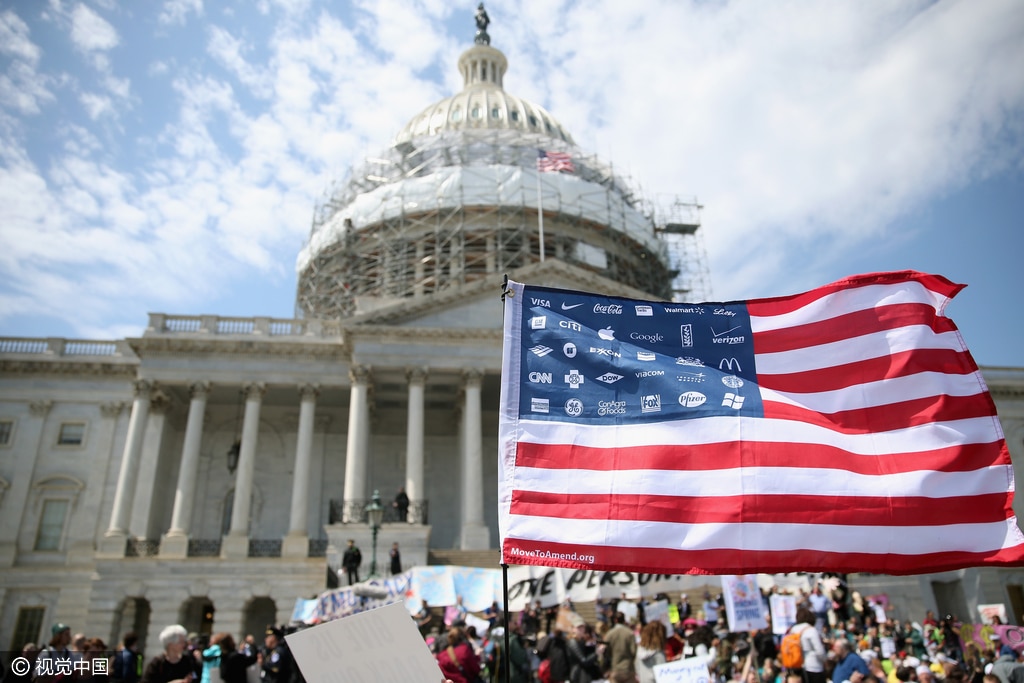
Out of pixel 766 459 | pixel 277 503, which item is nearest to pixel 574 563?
pixel 766 459

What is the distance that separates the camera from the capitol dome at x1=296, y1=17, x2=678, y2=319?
4925cm

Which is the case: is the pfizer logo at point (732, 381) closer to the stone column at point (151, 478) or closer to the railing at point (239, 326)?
the stone column at point (151, 478)

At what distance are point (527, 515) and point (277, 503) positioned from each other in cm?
3679

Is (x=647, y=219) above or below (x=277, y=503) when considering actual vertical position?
above

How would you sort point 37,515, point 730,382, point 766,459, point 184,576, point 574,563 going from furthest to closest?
point 37,515
point 184,576
point 730,382
point 766,459
point 574,563

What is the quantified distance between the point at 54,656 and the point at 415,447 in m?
24.5

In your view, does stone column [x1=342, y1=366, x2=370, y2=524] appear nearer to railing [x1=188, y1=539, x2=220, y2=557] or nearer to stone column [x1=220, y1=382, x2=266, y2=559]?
stone column [x1=220, y1=382, x2=266, y2=559]

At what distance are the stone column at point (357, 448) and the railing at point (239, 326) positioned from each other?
12.4 ft

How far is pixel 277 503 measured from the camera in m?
41.6

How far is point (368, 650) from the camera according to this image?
616cm

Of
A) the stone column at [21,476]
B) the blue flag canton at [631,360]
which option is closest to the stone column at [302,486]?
the stone column at [21,476]

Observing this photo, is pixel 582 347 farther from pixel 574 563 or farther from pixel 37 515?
pixel 37 515

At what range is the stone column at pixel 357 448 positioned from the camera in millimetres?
34688

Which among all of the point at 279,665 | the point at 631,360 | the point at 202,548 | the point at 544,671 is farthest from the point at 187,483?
the point at 631,360
